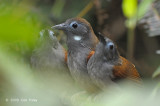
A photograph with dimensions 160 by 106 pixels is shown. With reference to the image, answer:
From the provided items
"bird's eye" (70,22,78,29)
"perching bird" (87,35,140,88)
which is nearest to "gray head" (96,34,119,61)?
"perching bird" (87,35,140,88)

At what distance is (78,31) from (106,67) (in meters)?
0.49

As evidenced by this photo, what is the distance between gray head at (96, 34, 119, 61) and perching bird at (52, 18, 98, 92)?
279mm

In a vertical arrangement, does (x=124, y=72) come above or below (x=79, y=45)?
below

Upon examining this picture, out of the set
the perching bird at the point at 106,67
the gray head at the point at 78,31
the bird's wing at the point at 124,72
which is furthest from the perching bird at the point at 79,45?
the bird's wing at the point at 124,72

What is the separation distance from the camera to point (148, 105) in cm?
100

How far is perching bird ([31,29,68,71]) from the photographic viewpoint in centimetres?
264

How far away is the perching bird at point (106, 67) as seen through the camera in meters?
2.43

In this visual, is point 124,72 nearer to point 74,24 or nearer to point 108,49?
point 108,49

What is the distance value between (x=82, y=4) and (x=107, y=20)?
2.06 ft

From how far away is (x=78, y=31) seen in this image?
279 centimetres

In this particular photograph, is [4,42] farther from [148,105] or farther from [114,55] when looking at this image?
[114,55]

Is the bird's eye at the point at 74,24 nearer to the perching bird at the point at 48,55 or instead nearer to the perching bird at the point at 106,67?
the perching bird at the point at 48,55

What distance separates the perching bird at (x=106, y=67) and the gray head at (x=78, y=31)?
0.32 m

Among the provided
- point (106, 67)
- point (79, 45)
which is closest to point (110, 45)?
point (106, 67)
